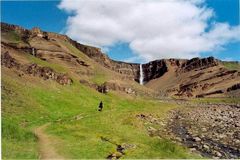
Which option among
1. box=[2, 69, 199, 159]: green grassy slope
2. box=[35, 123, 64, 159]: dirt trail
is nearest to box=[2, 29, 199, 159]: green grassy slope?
box=[2, 69, 199, 159]: green grassy slope

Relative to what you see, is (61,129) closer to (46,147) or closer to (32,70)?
(46,147)

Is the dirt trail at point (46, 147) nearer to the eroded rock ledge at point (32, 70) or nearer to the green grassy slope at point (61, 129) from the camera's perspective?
the green grassy slope at point (61, 129)

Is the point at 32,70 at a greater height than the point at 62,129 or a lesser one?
greater

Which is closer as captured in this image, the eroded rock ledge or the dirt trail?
the dirt trail

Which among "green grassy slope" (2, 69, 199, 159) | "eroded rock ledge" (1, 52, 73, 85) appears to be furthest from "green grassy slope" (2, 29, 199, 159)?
"eroded rock ledge" (1, 52, 73, 85)

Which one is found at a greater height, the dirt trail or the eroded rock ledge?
the eroded rock ledge

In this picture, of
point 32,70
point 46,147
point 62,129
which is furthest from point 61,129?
point 32,70

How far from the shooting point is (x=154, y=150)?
32.4m

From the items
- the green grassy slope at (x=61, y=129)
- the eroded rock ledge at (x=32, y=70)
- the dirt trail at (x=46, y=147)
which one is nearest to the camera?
the dirt trail at (x=46, y=147)

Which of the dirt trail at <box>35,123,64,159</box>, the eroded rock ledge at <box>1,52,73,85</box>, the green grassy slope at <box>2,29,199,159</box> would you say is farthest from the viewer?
the eroded rock ledge at <box>1,52,73,85</box>

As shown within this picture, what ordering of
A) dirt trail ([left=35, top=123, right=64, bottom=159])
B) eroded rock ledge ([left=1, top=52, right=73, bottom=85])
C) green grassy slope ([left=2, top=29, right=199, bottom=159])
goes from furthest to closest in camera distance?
1. eroded rock ledge ([left=1, top=52, right=73, bottom=85])
2. green grassy slope ([left=2, top=29, right=199, bottom=159])
3. dirt trail ([left=35, top=123, right=64, bottom=159])

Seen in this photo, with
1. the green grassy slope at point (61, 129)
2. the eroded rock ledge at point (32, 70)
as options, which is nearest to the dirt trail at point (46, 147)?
the green grassy slope at point (61, 129)

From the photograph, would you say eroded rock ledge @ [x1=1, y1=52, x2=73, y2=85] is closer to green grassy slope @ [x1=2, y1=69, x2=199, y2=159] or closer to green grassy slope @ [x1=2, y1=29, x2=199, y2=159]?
green grassy slope @ [x1=2, y1=29, x2=199, y2=159]

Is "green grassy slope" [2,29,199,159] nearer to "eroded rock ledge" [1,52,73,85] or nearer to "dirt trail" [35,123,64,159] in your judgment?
"dirt trail" [35,123,64,159]
